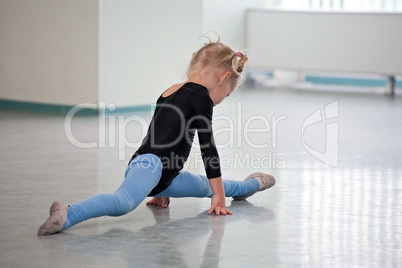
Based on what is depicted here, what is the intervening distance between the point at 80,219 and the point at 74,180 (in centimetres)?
85

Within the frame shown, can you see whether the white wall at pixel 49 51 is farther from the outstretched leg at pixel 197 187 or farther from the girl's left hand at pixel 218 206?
the girl's left hand at pixel 218 206

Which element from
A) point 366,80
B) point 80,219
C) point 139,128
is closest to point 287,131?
point 139,128

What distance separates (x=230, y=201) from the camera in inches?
101

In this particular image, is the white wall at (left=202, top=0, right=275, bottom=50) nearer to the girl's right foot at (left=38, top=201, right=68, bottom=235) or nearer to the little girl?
the little girl

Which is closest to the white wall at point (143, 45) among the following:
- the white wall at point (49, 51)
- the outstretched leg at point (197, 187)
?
the white wall at point (49, 51)

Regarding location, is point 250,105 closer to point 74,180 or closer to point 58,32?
point 58,32

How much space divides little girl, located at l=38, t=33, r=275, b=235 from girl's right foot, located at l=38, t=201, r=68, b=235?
0.16 metres

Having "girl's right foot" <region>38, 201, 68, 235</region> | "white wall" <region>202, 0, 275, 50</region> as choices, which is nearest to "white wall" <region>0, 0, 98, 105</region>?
"white wall" <region>202, 0, 275, 50</region>

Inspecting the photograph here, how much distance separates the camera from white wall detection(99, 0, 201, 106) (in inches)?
199

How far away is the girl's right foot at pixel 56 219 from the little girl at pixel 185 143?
0.16 metres

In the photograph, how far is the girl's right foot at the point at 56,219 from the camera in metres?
1.96

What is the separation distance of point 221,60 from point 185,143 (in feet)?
A: 1.03

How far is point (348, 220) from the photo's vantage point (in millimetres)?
2285

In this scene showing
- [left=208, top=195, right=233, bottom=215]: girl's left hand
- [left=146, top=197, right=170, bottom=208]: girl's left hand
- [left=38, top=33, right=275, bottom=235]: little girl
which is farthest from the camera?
[left=146, top=197, right=170, bottom=208]: girl's left hand
